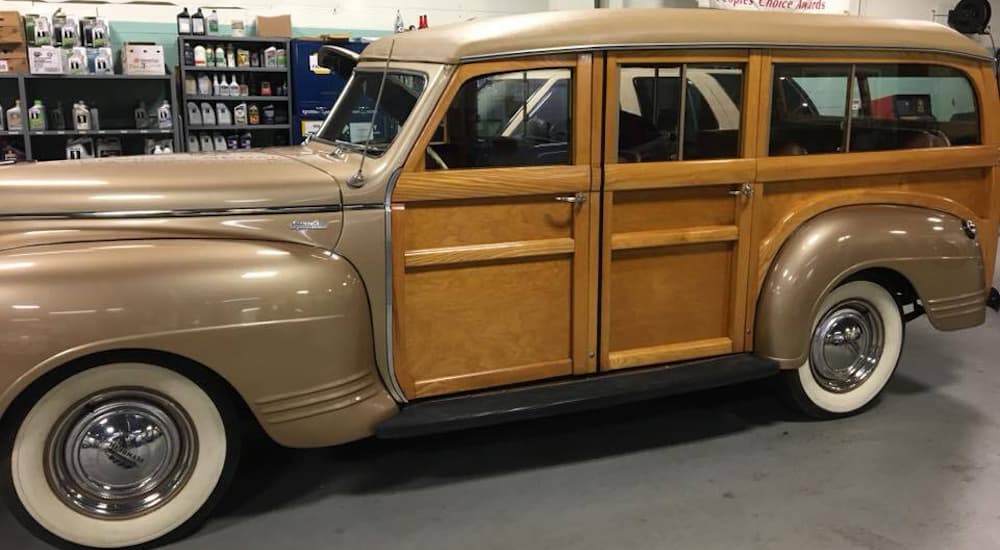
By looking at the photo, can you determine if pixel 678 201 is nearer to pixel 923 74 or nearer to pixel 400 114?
pixel 400 114

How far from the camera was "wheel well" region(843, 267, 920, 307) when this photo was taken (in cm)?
394

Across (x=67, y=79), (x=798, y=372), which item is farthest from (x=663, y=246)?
(x=67, y=79)

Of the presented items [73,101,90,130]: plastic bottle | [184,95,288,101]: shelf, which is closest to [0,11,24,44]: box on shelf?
[73,101,90,130]: plastic bottle

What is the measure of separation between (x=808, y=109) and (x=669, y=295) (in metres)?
1.18

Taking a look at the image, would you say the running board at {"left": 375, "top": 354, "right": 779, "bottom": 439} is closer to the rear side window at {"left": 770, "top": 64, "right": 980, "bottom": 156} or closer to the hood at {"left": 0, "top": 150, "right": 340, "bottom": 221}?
the hood at {"left": 0, "top": 150, "right": 340, "bottom": 221}

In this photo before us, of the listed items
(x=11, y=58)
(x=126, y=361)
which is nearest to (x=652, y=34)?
(x=126, y=361)

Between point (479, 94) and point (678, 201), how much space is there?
1.00 metres

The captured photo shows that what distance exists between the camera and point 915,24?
12.9 feet

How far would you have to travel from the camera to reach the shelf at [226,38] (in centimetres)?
777

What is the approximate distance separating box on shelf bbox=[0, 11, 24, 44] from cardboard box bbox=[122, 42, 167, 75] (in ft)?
2.80

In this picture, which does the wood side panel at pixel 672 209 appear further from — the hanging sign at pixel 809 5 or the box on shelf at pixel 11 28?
the hanging sign at pixel 809 5

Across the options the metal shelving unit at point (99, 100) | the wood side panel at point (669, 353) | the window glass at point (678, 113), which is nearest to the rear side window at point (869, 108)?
the window glass at point (678, 113)

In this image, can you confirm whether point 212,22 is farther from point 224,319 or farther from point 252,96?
point 224,319

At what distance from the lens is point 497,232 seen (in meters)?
3.25
